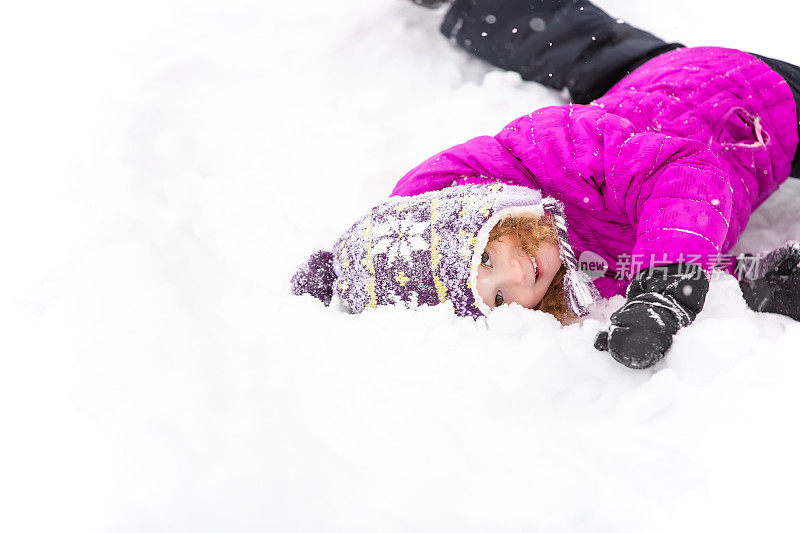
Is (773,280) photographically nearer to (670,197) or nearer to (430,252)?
(670,197)

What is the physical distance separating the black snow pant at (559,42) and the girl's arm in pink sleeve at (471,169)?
0.53 meters

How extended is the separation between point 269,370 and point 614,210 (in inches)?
29.1

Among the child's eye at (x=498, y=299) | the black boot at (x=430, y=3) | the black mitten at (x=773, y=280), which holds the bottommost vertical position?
the black mitten at (x=773, y=280)

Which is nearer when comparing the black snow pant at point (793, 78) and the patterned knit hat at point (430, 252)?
the patterned knit hat at point (430, 252)

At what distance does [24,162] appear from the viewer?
1.32 metres

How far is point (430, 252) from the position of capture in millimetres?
1074

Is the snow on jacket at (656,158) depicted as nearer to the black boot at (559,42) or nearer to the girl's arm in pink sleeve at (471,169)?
the girl's arm in pink sleeve at (471,169)

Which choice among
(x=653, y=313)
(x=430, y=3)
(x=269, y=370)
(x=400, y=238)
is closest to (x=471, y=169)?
(x=400, y=238)

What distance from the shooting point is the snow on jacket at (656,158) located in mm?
1080

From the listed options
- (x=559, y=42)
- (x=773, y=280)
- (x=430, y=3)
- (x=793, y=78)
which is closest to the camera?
(x=773, y=280)

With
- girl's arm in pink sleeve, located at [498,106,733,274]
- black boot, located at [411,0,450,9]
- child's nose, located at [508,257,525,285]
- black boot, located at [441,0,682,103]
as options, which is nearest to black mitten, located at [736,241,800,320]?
girl's arm in pink sleeve, located at [498,106,733,274]

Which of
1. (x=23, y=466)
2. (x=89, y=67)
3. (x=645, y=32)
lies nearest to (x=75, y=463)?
(x=23, y=466)

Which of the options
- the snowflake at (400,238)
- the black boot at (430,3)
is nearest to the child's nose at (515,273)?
the snowflake at (400,238)

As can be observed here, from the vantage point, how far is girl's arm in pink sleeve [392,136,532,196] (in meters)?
1.28
